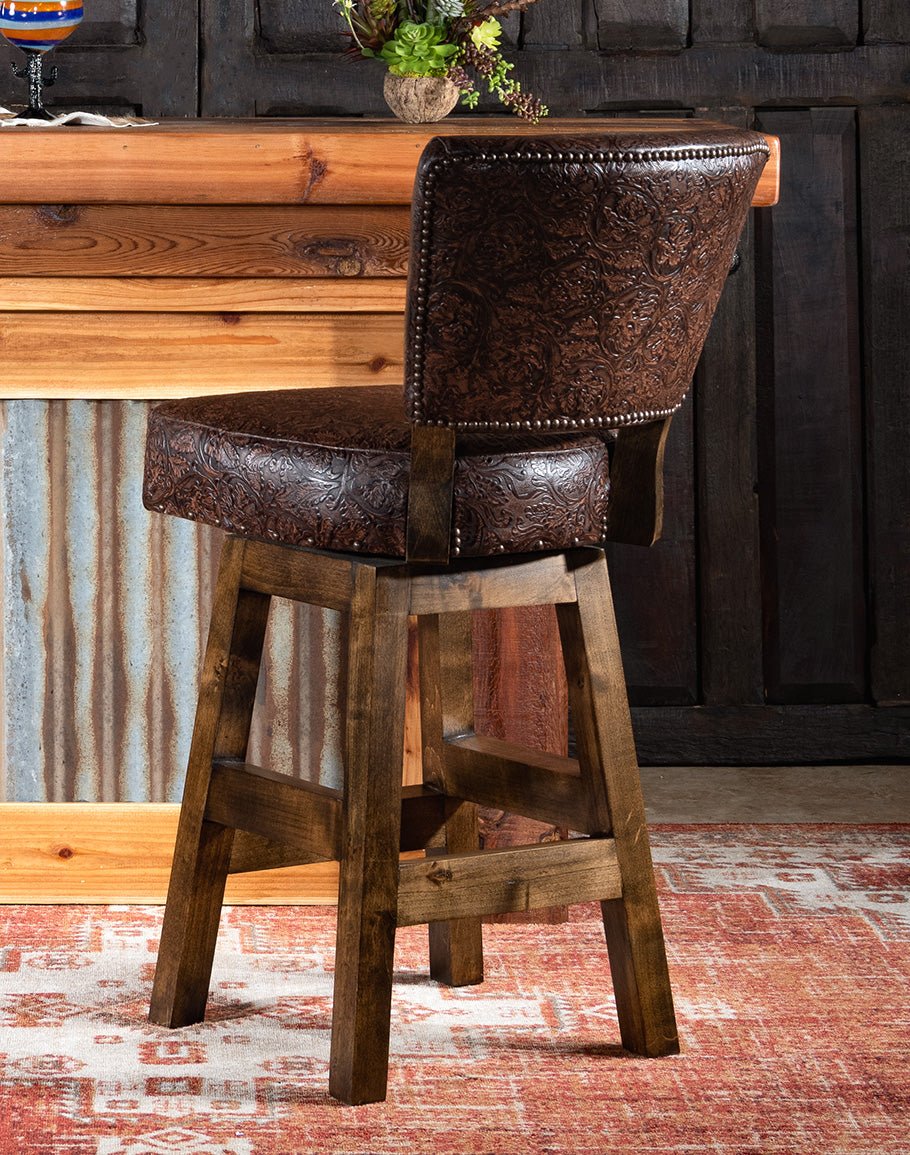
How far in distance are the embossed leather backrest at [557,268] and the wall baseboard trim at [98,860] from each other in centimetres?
105

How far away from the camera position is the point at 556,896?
1.93m

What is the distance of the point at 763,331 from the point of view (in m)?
3.44

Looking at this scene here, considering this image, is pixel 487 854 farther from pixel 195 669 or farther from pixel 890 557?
pixel 890 557

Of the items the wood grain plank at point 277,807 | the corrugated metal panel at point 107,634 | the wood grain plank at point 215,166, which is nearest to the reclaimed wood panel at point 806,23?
the wood grain plank at point 215,166

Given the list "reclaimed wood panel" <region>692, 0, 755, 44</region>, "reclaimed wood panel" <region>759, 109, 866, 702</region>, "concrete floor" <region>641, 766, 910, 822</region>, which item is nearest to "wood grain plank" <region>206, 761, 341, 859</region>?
"concrete floor" <region>641, 766, 910, 822</region>

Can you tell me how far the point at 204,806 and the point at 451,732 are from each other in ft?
1.19

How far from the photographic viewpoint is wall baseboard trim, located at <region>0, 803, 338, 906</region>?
2504mm

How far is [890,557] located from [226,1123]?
6.92ft

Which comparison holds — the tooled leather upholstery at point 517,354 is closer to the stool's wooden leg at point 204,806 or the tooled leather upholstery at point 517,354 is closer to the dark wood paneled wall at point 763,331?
the stool's wooden leg at point 204,806

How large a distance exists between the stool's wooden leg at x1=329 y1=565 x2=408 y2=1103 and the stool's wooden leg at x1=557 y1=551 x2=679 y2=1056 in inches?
9.5

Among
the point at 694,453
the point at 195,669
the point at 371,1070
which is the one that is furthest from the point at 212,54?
the point at 371,1070

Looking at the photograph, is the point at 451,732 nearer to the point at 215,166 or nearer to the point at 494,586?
the point at 494,586

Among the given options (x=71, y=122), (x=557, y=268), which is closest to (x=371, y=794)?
(x=557, y=268)

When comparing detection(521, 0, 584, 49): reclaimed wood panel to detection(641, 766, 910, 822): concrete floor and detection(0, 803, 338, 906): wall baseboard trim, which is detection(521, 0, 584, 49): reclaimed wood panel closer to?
detection(641, 766, 910, 822): concrete floor
